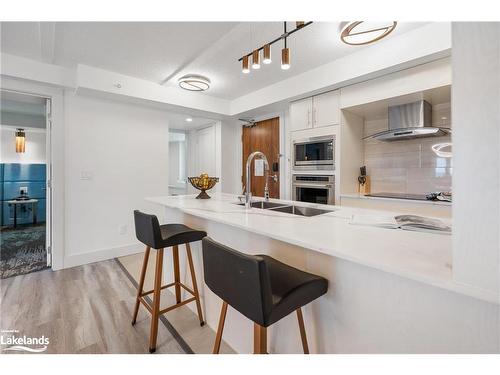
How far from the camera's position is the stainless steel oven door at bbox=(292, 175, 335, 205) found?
3.04m

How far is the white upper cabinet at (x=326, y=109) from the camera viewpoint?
2.97 meters

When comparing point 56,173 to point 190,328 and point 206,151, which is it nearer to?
point 190,328

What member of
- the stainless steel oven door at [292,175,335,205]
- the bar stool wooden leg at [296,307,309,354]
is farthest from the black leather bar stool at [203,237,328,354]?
the stainless steel oven door at [292,175,335,205]

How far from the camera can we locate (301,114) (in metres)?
3.35

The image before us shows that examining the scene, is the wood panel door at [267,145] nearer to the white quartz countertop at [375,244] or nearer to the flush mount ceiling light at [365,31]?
the flush mount ceiling light at [365,31]

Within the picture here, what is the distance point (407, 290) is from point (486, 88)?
66 centimetres

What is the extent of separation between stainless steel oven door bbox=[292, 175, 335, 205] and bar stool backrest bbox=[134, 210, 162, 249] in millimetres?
2146

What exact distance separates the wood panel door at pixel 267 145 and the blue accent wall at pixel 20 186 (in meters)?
4.83

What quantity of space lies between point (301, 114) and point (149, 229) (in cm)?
254

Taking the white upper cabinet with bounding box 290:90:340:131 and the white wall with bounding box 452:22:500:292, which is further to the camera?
the white upper cabinet with bounding box 290:90:340:131

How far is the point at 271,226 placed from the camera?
1201 millimetres

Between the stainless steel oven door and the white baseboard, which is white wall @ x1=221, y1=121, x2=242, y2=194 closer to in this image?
the stainless steel oven door
